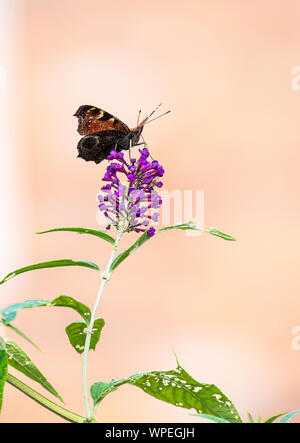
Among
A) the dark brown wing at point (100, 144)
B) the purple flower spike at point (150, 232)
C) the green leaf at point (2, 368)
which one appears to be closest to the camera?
the green leaf at point (2, 368)

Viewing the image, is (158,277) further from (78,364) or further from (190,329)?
(78,364)

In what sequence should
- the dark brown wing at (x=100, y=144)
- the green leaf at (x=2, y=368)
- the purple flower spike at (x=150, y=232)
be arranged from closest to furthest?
1. the green leaf at (x=2, y=368)
2. the purple flower spike at (x=150, y=232)
3. the dark brown wing at (x=100, y=144)

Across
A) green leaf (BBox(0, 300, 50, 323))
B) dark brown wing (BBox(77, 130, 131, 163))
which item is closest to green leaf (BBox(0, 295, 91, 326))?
green leaf (BBox(0, 300, 50, 323))

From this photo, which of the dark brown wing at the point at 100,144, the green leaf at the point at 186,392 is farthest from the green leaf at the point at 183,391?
the dark brown wing at the point at 100,144

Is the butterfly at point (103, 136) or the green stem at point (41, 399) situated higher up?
the butterfly at point (103, 136)

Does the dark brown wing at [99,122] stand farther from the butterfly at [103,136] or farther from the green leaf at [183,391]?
the green leaf at [183,391]
